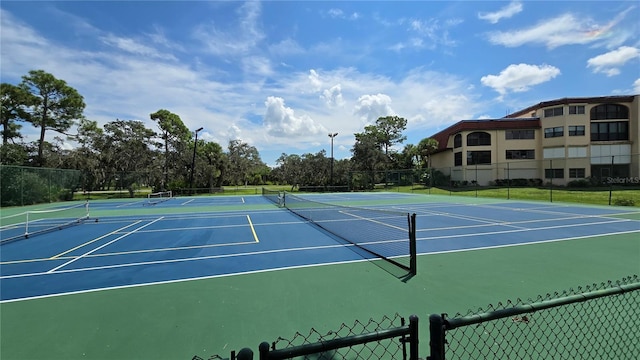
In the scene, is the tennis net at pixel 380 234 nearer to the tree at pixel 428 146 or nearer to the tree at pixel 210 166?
the tree at pixel 210 166

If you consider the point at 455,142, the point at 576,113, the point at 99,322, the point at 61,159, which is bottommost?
the point at 99,322

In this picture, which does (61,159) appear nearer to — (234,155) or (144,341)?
(234,155)

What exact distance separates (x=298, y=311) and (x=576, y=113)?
4791cm

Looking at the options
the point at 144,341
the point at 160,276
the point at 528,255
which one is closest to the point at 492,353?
the point at 144,341

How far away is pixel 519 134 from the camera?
40.7 m

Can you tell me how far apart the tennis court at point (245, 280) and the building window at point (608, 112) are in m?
37.5

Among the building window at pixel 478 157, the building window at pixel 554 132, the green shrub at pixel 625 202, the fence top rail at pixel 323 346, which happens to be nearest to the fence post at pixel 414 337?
the fence top rail at pixel 323 346

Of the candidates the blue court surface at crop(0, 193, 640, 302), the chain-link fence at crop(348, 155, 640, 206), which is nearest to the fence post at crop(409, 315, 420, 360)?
the blue court surface at crop(0, 193, 640, 302)

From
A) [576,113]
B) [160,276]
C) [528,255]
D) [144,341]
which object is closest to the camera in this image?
[144,341]

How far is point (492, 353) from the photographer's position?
10.6 feet

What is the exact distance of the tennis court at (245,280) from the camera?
377 cm

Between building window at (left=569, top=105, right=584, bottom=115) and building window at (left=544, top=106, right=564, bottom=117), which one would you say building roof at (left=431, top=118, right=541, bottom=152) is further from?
building window at (left=569, top=105, right=584, bottom=115)

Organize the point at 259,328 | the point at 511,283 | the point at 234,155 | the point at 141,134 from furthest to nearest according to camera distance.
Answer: the point at 234,155 < the point at 141,134 < the point at 511,283 < the point at 259,328

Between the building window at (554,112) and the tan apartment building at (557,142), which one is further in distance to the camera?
the building window at (554,112)
